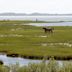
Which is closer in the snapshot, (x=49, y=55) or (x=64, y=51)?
(x=49, y=55)

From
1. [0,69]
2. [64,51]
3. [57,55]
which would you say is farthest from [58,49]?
[0,69]

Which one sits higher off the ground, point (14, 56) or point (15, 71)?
point (15, 71)

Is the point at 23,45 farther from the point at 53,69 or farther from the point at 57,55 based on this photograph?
the point at 53,69

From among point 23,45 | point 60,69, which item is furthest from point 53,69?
point 23,45

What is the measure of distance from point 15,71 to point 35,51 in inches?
814

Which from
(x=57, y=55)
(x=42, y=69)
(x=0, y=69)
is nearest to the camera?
(x=42, y=69)

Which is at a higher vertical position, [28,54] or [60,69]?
[60,69]

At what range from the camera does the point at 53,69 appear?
19750 mm

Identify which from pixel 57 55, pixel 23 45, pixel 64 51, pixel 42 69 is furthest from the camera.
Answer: pixel 23 45

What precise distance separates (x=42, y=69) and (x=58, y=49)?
22478 mm

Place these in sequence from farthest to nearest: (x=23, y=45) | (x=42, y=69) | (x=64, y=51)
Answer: (x=23, y=45) → (x=64, y=51) → (x=42, y=69)

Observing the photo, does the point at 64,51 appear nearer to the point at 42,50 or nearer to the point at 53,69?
the point at 42,50

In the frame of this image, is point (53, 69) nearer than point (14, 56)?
Yes

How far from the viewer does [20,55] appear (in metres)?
38.4
